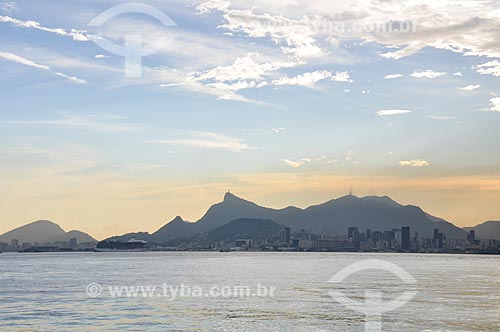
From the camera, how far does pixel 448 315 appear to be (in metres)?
66.5

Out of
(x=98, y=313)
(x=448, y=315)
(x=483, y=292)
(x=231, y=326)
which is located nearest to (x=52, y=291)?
(x=98, y=313)

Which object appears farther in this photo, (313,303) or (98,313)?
(313,303)

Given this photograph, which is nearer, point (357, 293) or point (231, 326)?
point (231, 326)

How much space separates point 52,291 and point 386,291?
160 feet

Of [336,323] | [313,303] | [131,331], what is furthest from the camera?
[313,303]

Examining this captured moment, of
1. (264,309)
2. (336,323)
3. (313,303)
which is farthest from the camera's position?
(313,303)

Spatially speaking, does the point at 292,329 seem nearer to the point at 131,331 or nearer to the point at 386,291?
the point at 131,331

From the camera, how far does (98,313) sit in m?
66.6

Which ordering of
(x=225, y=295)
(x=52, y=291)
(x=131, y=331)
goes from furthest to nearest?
(x=52, y=291) < (x=225, y=295) < (x=131, y=331)

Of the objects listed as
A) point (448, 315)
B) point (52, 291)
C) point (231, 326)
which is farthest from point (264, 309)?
point (52, 291)

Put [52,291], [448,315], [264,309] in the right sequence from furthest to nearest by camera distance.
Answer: [52,291]
[264,309]
[448,315]

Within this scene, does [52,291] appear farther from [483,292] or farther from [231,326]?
[483,292]

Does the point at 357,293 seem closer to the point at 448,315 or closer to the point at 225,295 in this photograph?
the point at 225,295

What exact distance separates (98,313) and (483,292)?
61.8 meters
